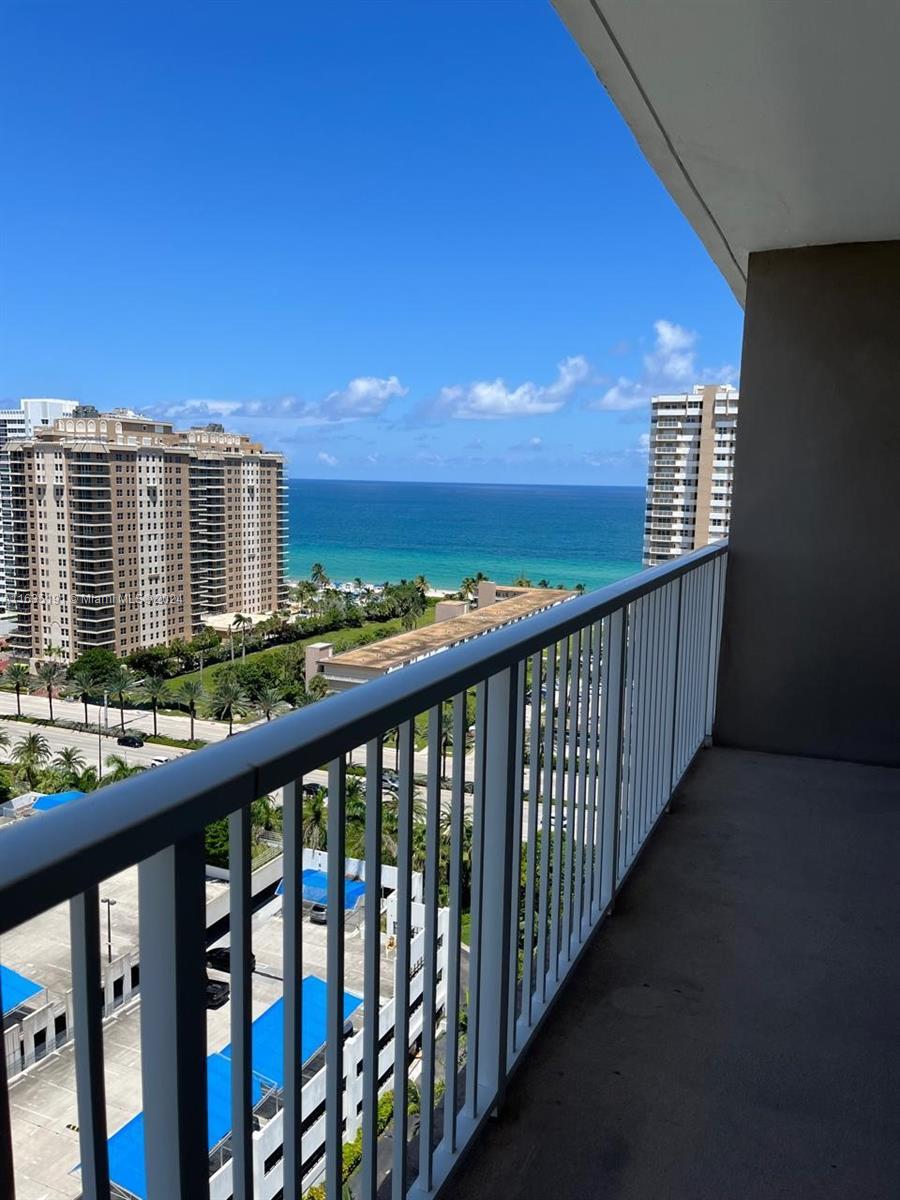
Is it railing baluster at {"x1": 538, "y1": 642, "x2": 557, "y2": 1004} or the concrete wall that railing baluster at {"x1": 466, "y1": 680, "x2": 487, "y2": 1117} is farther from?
the concrete wall

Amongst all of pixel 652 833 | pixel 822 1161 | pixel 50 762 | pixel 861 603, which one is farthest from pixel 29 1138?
pixel 50 762

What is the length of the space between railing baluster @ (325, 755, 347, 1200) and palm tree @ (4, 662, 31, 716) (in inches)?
330

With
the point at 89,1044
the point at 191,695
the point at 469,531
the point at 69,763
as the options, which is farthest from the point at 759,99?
the point at 469,531

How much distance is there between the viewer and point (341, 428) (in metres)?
78.7

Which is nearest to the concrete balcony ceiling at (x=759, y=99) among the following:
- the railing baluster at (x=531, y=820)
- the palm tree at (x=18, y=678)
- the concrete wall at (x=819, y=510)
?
the concrete wall at (x=819, y=510)

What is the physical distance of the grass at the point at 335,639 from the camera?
893 centimetres

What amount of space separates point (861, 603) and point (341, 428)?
253 feet

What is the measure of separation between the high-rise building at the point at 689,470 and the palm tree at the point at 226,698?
2738mm

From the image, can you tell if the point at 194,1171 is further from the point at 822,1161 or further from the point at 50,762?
the point at 50,762

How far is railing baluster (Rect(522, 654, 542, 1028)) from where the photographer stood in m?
1.78

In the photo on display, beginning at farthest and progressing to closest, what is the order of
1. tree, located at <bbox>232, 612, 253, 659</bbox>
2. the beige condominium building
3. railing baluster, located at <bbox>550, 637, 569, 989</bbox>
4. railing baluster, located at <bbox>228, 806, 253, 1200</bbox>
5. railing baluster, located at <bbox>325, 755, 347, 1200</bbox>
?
tree, located at <bbox>232, 612, 253, 659</bbox> < the beige condominium building < railing baluster, located at <bbox>550, 637, 569, 989</bbox> < railing baluster, located at <bbox>325, 755, 347, 1200</bbox> < railing baluster, located at <bbox>228, 806, 253, 1200</bbox>

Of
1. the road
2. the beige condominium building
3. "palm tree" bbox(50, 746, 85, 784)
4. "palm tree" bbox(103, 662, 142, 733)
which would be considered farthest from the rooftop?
the beige condominium building

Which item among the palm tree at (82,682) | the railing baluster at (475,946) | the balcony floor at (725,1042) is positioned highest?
the railing baluster at (475,946)

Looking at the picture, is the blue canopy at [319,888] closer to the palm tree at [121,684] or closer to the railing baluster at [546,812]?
the railing baluster at [546,812]
